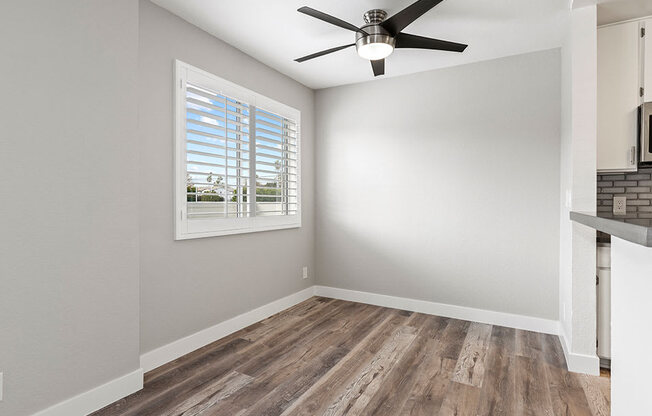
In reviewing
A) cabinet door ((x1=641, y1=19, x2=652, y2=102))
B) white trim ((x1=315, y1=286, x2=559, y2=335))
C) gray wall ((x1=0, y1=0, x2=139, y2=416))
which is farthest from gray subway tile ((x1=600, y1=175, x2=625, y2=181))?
gray wall ((x1=0, y1=0, x2=139, y2=416))

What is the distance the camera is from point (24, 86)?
1.68 metres

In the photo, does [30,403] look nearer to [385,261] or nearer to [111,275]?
[111,275]

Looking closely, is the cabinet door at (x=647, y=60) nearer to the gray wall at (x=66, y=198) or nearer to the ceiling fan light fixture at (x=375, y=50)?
the ceiling fan light fixture at (x=375, y=50)

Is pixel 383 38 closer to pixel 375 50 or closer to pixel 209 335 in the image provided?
pixel 375 50

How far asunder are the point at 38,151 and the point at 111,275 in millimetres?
770

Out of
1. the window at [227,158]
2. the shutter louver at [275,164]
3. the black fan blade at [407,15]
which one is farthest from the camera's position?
the shutter louver at [275,164]

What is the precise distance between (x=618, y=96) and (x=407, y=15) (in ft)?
5.70

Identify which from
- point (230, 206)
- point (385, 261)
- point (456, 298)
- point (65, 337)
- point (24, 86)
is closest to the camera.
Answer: point (24, 86)

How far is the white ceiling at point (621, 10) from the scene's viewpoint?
7.60 ft

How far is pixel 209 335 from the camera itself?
9.40 ft

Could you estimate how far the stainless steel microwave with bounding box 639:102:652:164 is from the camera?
238 centimetres

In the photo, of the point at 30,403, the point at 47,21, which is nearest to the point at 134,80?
the point at 47,21

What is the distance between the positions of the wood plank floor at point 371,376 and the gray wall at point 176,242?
301mm

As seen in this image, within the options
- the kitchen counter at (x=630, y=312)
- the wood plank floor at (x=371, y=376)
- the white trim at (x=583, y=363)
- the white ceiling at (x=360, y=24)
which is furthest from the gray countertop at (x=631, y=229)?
the white ceiling at (x=360, y=24)
